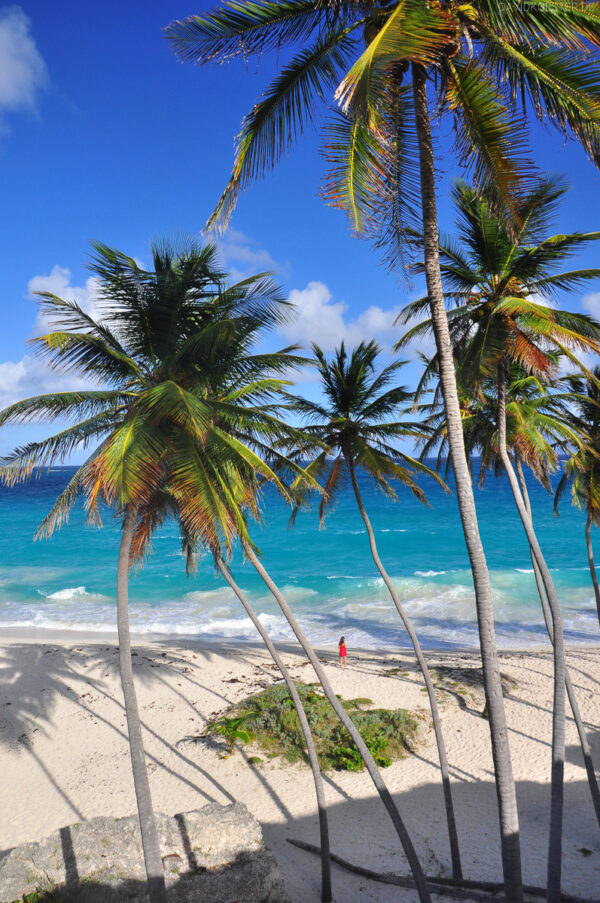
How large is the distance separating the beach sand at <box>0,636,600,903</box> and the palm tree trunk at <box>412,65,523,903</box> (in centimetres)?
406

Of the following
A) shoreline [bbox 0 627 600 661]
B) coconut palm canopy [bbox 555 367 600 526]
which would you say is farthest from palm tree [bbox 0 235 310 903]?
shoreline [bbox 0 627 600 661]

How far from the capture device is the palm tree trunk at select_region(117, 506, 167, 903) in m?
5.98

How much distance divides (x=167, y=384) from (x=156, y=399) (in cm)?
23

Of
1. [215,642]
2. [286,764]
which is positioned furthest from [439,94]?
[215,642]

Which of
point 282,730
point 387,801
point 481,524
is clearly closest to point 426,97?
point 387,801

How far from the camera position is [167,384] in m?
6.62

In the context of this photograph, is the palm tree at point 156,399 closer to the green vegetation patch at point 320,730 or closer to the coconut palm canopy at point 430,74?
the coconut palm canopy at point 430,74

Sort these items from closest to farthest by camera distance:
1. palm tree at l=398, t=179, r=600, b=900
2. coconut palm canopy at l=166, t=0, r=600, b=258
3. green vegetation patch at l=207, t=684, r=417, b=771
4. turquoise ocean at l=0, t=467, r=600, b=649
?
coconut palm canopy at l=166, t=0, r=600, b=258
palm tree at l=398, t=179, r=600, b=900
green vegetation patch at l=207, t=684, r=417, b=771
turquoise ocean at l=0, t=467, r=600, b=649

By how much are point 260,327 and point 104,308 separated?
2.22 m

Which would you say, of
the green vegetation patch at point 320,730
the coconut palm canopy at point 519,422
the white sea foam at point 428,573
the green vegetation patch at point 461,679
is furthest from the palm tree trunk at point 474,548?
the white sea foam at point 428,573

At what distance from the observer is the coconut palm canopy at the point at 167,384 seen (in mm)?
6961

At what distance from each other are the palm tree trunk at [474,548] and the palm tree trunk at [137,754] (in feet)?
12.0

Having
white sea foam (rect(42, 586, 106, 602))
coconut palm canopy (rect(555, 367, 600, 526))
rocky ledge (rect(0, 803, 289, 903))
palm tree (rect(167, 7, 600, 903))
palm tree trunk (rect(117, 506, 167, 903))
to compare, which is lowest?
white sea foam (rect(42, 586, 106, 602))

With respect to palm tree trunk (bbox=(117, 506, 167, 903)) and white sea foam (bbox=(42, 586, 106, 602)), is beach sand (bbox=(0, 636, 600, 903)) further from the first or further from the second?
white sea foam (bbox=(42, 586, 106, 602))
